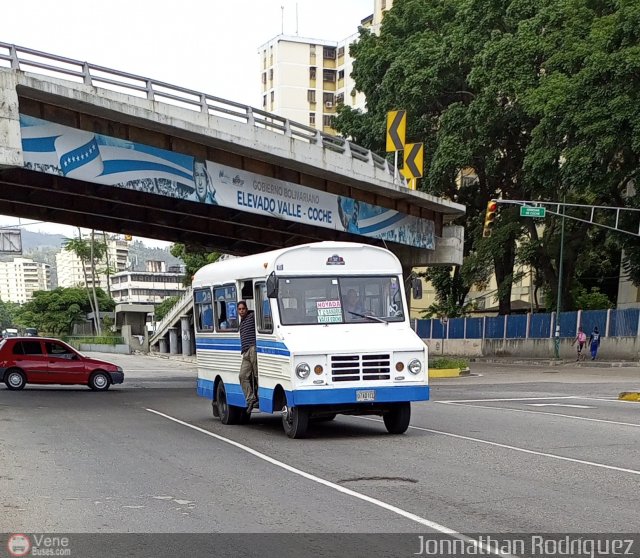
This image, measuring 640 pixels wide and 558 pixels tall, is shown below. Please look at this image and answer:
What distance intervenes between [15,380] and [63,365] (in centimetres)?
155

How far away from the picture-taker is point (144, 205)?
95.8 feet

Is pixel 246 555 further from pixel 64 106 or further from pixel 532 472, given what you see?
pixel 64 106

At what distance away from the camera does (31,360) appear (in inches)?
1176

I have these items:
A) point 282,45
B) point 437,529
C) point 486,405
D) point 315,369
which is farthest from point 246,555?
point 282,45

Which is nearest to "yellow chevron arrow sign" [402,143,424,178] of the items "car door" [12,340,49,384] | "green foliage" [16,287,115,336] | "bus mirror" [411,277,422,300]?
"car door" [12,340,49,384]

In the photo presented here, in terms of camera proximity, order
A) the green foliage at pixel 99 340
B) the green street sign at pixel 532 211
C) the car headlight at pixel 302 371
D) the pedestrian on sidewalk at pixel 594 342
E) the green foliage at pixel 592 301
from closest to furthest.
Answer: the car headlight at pixel 302 371 → the green street sign at pixel 532 211 → the pedestrian on sidewalk at pixel 594 342 → the green foliage at pixel 592 301 → the green foliage at pixel 99 340

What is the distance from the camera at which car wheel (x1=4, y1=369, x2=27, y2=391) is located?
97.3ft

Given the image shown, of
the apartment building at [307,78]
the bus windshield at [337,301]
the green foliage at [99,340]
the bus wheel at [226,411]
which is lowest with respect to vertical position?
the green foliage at [99,340]

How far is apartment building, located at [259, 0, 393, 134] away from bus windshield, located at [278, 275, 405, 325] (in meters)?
106

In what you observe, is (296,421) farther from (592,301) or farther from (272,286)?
(592,301)

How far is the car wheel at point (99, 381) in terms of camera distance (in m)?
30.8

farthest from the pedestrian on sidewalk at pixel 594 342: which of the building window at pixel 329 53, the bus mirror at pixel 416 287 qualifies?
the building window at pixel 329 53

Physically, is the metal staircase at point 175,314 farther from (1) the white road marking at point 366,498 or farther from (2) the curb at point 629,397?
(1) the white road marking at point 366,498

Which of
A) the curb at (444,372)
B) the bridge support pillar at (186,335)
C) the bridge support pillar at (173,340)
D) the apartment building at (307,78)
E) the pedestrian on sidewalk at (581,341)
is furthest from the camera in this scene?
the apartment building at (307,78)
